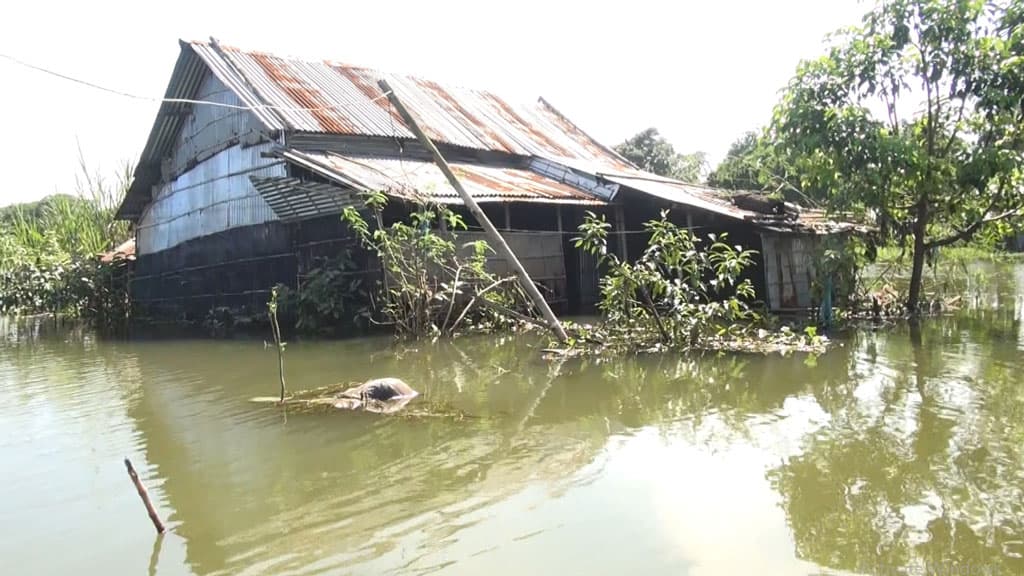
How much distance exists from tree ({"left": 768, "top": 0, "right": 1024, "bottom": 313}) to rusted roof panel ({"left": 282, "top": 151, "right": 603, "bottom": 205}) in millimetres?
4086

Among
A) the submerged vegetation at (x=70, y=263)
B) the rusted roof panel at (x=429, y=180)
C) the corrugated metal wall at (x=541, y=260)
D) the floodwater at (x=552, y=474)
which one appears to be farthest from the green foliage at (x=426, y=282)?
the submerged vegetation at (x=70, y=263)

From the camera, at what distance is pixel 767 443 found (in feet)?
14.7

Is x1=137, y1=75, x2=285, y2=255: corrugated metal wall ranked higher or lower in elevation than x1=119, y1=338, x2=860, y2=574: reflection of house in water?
higher

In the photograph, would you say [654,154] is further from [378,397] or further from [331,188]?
[378,397]

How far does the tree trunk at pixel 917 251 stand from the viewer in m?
10.9

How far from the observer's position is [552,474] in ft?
13.3

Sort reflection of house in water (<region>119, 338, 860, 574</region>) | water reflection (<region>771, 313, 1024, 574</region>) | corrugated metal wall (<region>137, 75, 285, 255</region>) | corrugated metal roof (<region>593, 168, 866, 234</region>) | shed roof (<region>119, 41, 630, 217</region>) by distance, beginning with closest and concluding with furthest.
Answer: water reflection (<region>771, 313, 1024, 574</region>) → reflection of house in water (<region>119, 338, 860, 574</region>) → corrugated metal roof (<region>593, 168, 866, 234</region>) → shed roof (<region>119, 41, 630, 217</region>) → corrugated metal wall (<region>137, 75, 285, 255</region>)

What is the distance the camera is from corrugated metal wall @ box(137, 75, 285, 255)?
1393 centimetres

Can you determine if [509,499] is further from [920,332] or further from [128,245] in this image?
[128,245]

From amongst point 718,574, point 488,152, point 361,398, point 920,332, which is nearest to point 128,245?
point 488,152

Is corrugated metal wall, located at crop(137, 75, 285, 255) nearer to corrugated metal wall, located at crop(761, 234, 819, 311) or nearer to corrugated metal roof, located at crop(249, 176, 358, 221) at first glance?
corrugated metal roof, located at crop(249, 176, 358, 221)

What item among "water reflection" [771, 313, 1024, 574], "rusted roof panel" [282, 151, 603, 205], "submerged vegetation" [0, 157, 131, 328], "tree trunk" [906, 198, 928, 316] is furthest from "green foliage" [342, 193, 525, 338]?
"submerged vegetation" [0, 157, 131, 328]

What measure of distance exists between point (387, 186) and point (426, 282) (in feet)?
5.26

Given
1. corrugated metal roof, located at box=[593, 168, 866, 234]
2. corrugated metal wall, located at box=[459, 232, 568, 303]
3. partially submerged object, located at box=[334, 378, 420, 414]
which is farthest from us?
corrugated metal wall, located at box=[459, 232, 568, 303]
